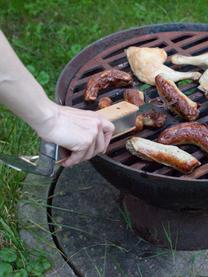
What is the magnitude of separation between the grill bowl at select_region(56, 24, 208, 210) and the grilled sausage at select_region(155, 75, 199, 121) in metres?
0.05

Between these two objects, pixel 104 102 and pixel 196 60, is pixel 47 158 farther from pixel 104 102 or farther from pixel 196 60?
pixel 196 60

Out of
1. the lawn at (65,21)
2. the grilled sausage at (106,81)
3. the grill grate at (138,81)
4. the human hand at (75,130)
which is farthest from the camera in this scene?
the lawn at (65,21)

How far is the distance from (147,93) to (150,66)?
122 mm

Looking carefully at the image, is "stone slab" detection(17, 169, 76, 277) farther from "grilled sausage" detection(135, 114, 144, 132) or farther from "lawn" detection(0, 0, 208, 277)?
"lawn" detection(0, 0, 208, 277)

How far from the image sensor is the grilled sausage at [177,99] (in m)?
2.16

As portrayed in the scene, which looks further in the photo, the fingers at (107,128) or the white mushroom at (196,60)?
the white mushroom at (196,60)

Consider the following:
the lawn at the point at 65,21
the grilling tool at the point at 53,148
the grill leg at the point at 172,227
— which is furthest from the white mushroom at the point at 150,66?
the lawn at the point at 65,21

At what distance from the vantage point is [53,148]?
1.72m

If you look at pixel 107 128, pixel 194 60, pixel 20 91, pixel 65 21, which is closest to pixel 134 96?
pixel 194 60

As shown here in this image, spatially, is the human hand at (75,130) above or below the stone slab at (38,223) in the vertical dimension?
above

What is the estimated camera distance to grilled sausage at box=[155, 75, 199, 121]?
2164 mm

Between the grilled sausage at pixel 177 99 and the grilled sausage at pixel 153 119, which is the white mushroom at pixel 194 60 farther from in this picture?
the grilled sausage at pixel 153 119

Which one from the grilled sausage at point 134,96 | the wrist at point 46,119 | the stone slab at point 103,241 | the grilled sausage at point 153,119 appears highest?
the wrist at point 46,119

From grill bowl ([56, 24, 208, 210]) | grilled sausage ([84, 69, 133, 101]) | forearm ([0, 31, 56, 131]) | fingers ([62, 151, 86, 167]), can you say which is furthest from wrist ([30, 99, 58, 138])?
grilled sausage ([84, 69, 133, 101])
